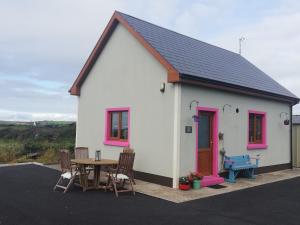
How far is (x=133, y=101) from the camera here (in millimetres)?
10930

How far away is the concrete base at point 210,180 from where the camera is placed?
9.67 m

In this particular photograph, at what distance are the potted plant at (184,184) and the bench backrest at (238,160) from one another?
207cm

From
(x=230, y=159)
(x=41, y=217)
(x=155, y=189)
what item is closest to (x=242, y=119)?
(x=230, y=159)

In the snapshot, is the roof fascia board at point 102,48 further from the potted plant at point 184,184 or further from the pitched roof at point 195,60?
the potted plant at point 184,184

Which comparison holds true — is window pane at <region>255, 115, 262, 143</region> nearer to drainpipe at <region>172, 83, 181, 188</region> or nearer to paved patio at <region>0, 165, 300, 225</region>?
paved patio at <region>0, 165, 300, 225</region>

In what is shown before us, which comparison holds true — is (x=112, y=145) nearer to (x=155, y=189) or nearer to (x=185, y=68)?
(x=155, y=189)

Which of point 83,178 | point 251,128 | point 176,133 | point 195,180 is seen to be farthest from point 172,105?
point 251,128

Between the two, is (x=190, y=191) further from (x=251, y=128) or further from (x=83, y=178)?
(x=251, y=128)

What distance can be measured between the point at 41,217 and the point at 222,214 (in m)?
3.58

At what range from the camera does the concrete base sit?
9.67 m

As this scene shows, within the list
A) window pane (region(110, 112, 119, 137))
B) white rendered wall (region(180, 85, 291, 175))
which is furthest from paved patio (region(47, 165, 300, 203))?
window pane (region(110, 112, 119, 137))

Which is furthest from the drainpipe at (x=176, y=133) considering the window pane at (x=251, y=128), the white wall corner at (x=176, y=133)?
the window pane at (x=251, y=128)

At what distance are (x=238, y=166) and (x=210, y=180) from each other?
1397 millimetres

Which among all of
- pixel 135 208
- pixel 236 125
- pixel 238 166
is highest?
pixel 236 125
